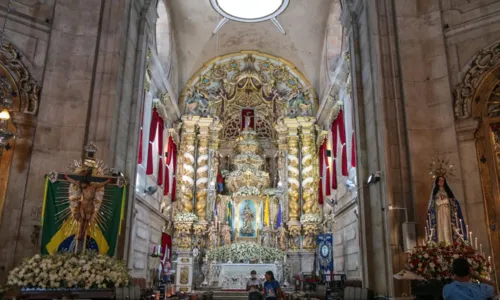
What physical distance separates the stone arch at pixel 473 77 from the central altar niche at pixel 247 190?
1096cm

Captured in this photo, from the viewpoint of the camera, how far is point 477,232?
287 inches

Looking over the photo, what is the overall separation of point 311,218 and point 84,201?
38.9ft

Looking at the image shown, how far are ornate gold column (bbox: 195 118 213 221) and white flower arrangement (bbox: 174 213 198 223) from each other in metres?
0.39

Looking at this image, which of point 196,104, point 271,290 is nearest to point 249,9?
point 196,104

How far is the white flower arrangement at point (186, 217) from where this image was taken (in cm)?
1686

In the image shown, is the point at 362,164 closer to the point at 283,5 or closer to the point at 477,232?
the point at 477,232

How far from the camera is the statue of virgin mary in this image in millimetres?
6680

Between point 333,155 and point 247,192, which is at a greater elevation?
point 333,155

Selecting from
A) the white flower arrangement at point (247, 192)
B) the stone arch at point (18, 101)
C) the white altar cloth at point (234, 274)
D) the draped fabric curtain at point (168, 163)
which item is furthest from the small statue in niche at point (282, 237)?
the stone arch at point (18, 101)

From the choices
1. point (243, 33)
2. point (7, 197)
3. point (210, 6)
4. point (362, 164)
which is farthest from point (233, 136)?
point (7, 197)

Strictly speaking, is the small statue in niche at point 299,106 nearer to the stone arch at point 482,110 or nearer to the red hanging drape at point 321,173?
the red hanging drape at point 321,173

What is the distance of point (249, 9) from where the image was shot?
687 inches

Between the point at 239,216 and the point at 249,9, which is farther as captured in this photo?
the point at 239,216

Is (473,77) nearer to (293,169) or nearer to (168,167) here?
(293,169)
